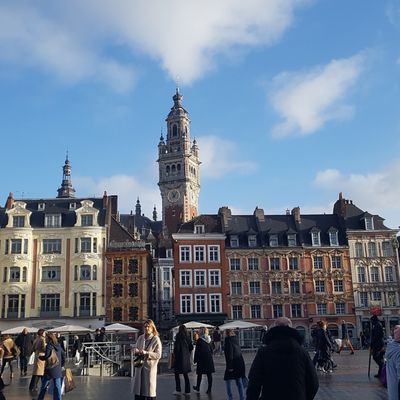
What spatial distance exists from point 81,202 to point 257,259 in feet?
56.4

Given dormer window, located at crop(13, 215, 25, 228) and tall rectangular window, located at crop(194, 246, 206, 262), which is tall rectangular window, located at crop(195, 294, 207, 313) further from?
dormer window, located at crop(13, 215, 25, 228)

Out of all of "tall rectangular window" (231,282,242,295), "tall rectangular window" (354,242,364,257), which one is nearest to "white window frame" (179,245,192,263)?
"tall rectangular window" (231,282,242,295)

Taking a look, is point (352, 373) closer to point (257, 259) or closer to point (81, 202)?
point (257, 259)

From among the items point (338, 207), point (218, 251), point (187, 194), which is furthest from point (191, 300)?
point (187, 194)

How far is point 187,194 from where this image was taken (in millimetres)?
108688

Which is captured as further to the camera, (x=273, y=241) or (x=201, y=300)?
(x=273, y=241)

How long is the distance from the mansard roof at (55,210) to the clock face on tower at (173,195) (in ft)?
180

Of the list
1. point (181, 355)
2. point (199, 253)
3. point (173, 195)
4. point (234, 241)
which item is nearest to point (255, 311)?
point (234, 241)

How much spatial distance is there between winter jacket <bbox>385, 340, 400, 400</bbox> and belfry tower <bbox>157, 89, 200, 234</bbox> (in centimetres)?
9885

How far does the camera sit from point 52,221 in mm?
51812

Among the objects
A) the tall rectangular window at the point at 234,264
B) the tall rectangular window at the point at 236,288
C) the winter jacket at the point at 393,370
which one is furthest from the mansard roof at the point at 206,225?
the winter jacket at the point at 393,370

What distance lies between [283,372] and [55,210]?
161ft

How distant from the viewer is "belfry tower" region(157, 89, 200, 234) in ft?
356

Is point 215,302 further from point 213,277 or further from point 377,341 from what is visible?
point 377,341
